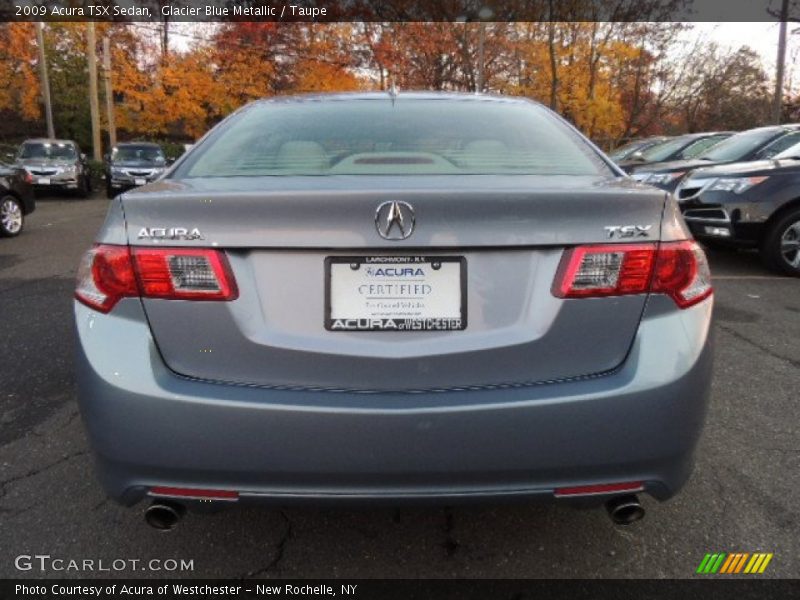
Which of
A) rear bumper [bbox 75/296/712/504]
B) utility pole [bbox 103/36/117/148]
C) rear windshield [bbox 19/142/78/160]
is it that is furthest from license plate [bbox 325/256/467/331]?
utility pole [bbox 103/36/117/148]

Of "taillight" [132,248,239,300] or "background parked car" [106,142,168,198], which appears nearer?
"taillight" [132,248,239,300]

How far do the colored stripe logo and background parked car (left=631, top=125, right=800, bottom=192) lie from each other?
6.59 metres

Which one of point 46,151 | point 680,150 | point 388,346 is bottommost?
point 388,346

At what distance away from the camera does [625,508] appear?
1.88 m

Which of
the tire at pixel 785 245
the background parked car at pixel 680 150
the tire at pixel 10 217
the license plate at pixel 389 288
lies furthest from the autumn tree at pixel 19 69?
the license plate at pixel 389 288

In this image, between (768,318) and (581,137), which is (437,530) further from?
(768,318)

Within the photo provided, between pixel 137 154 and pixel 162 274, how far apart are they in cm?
2022

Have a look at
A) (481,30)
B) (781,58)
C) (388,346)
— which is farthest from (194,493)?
(481,30)

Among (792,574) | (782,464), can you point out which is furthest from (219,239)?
(782,464)

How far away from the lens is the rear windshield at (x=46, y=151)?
18.5m

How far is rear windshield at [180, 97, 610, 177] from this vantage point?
2.20 meters

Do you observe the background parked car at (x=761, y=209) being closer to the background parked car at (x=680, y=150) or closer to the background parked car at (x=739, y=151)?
the background parked car at (x=739, y=151)

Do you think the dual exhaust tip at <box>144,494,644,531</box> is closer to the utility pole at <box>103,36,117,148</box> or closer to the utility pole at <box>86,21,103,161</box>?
the utility pole at <box>103,36,117,148</box>

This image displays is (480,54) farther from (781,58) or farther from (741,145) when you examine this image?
(741,145)
